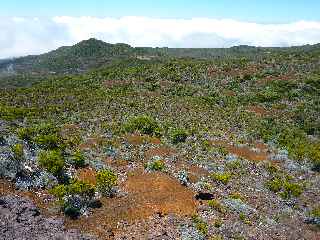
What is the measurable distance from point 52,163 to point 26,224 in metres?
7.75

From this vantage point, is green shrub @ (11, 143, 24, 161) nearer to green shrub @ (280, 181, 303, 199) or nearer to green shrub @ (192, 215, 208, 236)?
green shrub @ (192, 215, 208, 236)

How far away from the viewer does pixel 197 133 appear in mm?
51812

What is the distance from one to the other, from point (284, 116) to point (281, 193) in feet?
88.7

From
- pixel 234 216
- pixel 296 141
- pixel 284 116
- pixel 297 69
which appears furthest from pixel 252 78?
pixel 234 216

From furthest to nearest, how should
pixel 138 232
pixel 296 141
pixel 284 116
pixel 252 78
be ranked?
pixel 252 78 → pixel 284 116 → pixel 296 141 → pixel 138 232

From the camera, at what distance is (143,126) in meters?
50.4

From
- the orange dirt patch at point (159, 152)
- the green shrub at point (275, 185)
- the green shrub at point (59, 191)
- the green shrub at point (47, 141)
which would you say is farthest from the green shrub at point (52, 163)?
the green shrub at point (275, 185)

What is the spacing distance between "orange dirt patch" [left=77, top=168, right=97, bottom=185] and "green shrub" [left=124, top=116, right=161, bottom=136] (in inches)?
511

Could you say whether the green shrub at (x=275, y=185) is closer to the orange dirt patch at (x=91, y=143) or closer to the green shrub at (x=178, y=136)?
the green shrub at (x=178, y=136)

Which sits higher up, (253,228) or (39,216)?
(39,216)

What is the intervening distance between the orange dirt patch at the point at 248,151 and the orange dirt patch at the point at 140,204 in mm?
11670

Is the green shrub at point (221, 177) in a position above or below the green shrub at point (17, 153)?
below

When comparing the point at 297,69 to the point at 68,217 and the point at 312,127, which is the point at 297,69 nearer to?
the point at 312,127

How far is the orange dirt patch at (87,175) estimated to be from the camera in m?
35.5
